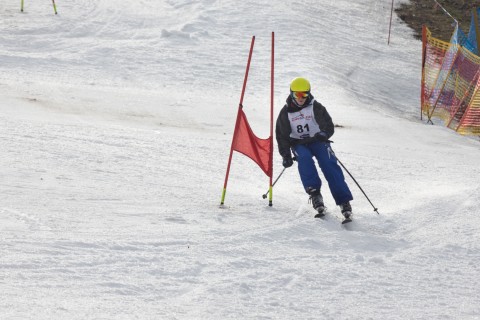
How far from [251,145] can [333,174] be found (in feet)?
3.15

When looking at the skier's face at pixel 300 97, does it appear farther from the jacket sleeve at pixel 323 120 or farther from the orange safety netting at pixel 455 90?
the orange safety netting at pixel 455 90

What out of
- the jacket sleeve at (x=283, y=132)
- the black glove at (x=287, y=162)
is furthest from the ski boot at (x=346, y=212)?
the jacket sleeve at (x=283, y=132)

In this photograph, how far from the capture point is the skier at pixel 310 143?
8234 millimetres

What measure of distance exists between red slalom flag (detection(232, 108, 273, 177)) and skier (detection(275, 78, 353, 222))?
301 mm

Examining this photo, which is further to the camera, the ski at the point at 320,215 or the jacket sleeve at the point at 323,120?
the jacket sleeve at the point at 323,120

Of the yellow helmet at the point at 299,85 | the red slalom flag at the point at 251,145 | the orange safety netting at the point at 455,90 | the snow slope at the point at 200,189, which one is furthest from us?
the orange safety netting at the point at 455,90

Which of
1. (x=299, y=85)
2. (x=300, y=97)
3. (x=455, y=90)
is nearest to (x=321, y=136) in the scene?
(x=300, y=97)

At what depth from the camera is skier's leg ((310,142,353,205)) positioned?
8.23 meters

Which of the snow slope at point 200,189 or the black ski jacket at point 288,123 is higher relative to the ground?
the black ski jacket at point 288,123

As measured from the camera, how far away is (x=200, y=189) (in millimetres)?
9250

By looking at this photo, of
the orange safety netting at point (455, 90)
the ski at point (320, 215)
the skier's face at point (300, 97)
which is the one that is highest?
the skier's face at point (300, 97)

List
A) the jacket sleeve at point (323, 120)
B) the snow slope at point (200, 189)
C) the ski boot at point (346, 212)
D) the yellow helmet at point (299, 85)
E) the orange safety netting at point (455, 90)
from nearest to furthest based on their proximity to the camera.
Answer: the snow slope at point (200, 189) → the ski boot at point (346, 212) → the yellow helmet at point (299, 85) → the jacket sleeve at point (323, 120) → the orange safety netting at point (455, 90)

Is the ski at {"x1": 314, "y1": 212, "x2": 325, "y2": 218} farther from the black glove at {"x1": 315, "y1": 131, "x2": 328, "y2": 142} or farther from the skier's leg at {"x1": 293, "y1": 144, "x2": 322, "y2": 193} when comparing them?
the black glove at {"x1": 315, "y1": 131, "x2": 328, "y2": 142}

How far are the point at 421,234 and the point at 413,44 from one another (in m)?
16.0
